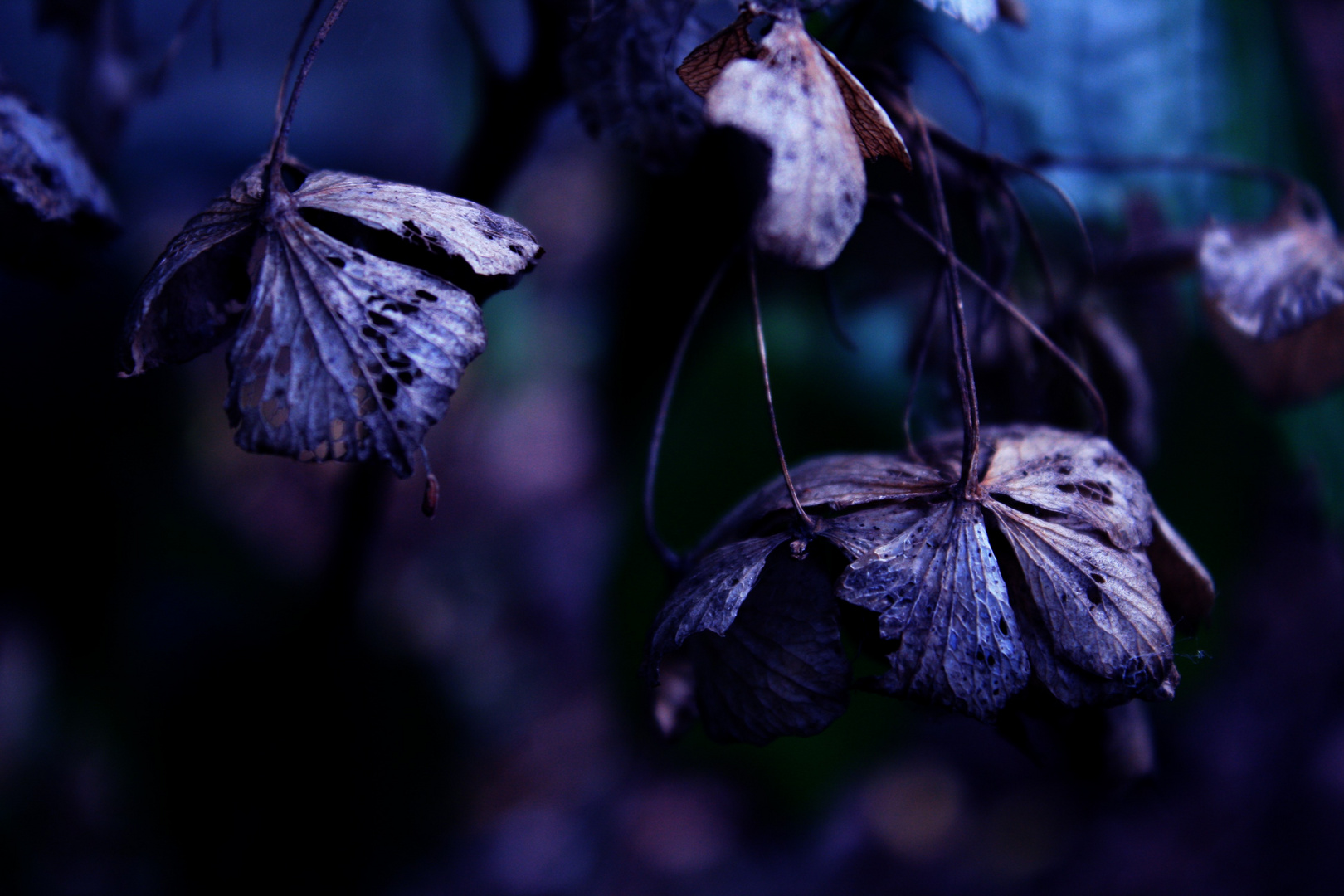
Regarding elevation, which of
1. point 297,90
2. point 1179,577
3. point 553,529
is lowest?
point 553,529

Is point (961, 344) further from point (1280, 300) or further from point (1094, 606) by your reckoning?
point (1280, 300)

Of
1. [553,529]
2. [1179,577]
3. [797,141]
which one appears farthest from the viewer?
[553,529]

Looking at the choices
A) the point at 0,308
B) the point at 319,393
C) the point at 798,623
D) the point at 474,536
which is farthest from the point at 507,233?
the point at 474,536

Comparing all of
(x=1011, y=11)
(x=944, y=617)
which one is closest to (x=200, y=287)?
(x=944, y=617)

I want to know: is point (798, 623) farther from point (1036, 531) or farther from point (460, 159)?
point (460, 159)

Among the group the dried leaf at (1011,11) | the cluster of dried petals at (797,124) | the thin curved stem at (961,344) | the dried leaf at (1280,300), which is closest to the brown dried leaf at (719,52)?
the cluster of dried petals at (797,124)

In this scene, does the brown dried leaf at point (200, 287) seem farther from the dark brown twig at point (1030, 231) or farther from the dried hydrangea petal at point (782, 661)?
the dark brown twig at point (1030, 231)
